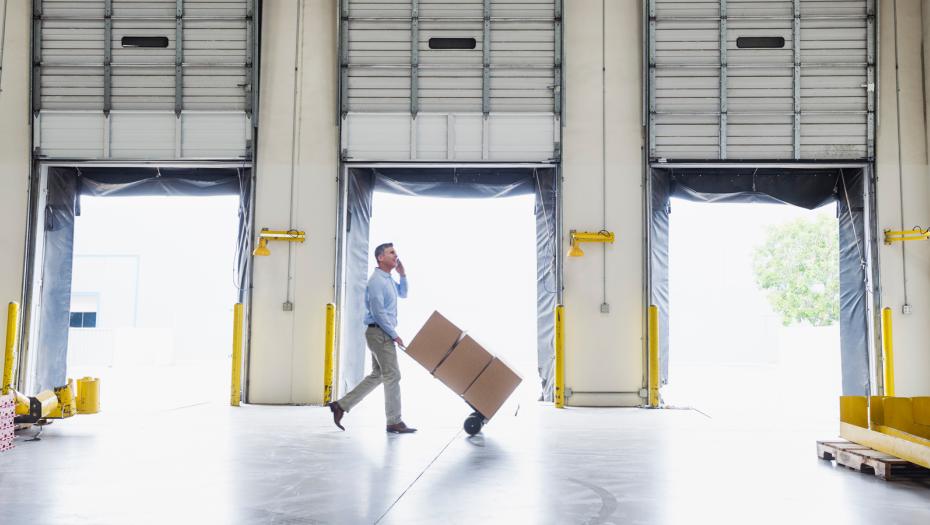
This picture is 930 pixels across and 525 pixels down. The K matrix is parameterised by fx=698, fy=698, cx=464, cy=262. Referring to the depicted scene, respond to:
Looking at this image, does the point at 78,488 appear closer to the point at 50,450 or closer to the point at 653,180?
the point at 50,450

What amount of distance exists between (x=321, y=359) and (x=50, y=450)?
4.55 metres

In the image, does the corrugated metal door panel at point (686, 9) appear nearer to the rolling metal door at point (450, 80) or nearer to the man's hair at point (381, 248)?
the rolling metal door at point (450, 80)

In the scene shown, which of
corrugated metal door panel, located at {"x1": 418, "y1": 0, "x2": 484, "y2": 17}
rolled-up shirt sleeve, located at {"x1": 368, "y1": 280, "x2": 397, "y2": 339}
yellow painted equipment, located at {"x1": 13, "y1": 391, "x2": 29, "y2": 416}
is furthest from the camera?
corrugated metal door panel, located at {"x1": 418, "y1": 0, "x2": 484, "y2": 17}

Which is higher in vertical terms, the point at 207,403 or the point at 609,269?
the point at 609,269

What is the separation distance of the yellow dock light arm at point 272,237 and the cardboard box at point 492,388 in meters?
4.45


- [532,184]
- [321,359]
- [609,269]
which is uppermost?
[532,184]

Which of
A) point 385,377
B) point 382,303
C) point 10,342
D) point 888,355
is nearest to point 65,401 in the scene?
point 385,377

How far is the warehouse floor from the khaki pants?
0.91 ft

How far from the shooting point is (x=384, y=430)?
7.34m

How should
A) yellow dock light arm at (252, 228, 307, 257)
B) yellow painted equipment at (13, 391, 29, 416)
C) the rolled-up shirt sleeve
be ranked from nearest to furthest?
yellow painted equipment at (13, 391, 29, 416)
the rolled-up shirt sleeve
yellow dock light arm at (252, 228, 307, 257)

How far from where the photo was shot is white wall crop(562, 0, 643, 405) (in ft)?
33.4

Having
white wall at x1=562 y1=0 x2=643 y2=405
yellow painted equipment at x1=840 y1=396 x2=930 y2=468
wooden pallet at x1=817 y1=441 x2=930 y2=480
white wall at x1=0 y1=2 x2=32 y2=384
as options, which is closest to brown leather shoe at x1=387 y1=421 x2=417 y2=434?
white wall at x1=562 y1=0 x2=643 y2=405

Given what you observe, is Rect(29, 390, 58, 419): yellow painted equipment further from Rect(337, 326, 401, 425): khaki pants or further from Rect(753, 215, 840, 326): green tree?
Rect(753, 215, 840, 326): green tree

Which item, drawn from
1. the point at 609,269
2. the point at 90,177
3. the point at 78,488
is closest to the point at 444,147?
the point at 609,269
